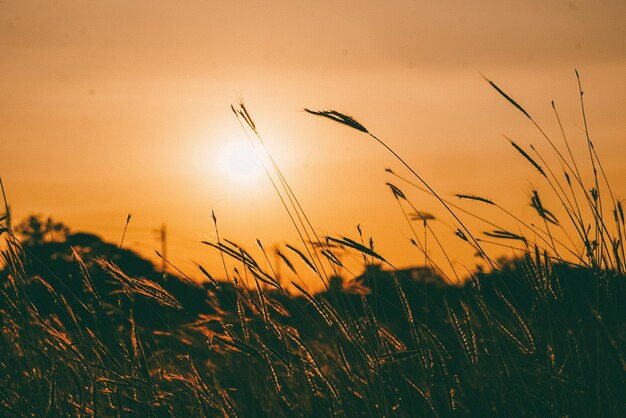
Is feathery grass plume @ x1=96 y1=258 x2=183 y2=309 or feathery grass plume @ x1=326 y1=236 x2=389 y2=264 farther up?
feathery grass plume @ x1=326 y1=236 x2=389 y2=264

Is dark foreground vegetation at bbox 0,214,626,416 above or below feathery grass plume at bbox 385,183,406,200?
below

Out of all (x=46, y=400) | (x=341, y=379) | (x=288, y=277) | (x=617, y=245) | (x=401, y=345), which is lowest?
(x=46, y=400)

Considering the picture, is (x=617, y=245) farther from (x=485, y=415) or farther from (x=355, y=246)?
(x=355, y=246)

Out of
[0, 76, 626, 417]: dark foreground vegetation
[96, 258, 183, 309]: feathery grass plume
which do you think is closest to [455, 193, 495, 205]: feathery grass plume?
[0, 76, 626, 417]: dark foreground vegetation

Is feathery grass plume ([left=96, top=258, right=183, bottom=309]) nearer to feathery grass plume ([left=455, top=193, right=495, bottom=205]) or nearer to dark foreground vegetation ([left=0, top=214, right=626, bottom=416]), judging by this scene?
dark foreground vegetation ([left=0, top=214, right=626, bottom=416])

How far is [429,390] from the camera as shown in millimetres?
1755

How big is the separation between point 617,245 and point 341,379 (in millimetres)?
876

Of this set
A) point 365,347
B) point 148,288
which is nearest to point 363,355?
point 365,347

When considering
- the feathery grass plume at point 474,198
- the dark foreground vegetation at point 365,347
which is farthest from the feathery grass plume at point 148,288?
the feathery grass plume at point 474,198

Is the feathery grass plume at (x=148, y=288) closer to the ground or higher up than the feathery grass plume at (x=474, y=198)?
closer to the ground

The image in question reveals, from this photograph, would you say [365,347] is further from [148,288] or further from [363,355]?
[148,288]

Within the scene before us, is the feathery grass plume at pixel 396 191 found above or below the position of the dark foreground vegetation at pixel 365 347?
above

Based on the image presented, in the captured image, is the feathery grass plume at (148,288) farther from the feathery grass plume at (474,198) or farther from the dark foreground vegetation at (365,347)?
the feathery grass plume at (474,198)

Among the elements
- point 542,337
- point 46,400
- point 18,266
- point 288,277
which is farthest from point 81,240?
point 542,337
